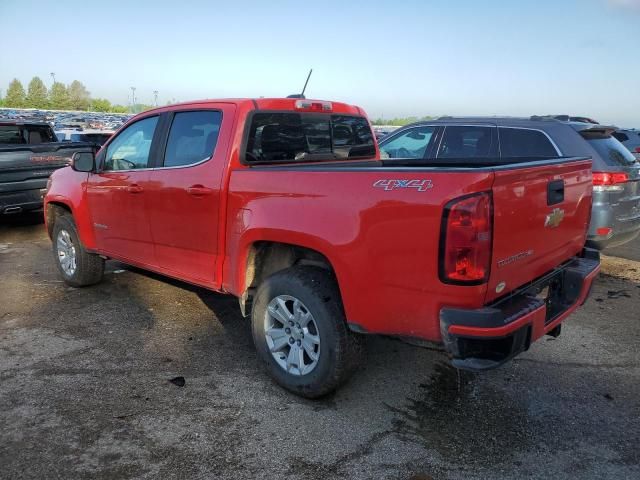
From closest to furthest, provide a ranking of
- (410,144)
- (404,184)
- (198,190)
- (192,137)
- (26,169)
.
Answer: (404,184) → (198,190) → (192,137) → (410,144) → (26,169)

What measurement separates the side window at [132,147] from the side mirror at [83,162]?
0.12 m

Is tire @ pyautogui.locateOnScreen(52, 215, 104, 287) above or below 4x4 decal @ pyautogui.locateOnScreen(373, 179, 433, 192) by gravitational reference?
below

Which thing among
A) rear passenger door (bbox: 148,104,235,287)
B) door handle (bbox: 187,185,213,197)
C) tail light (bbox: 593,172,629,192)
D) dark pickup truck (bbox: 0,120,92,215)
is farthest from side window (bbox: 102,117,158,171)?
tail light (bbox: 593,172,629,192)

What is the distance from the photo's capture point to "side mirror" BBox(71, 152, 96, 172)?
16.7ft

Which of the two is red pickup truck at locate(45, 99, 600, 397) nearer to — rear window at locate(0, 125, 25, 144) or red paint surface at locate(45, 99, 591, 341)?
red paint surface at locate(45, 99, 591, 341)

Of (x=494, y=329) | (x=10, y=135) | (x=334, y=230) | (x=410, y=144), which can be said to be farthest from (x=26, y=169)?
(x=494, y=329)

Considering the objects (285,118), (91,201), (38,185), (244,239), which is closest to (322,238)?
(244,239)

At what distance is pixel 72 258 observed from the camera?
5.82 m

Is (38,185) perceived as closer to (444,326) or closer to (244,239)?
(244,239)

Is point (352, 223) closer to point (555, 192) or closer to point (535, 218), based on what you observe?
point (535, 218)

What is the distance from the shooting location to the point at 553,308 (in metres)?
3.42

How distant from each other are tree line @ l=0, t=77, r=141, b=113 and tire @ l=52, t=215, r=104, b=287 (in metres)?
99.8

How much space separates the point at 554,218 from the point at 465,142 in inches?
142

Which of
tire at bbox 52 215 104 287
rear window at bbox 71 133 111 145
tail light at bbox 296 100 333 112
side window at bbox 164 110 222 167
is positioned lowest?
tire at bbox 52 215 104 287
